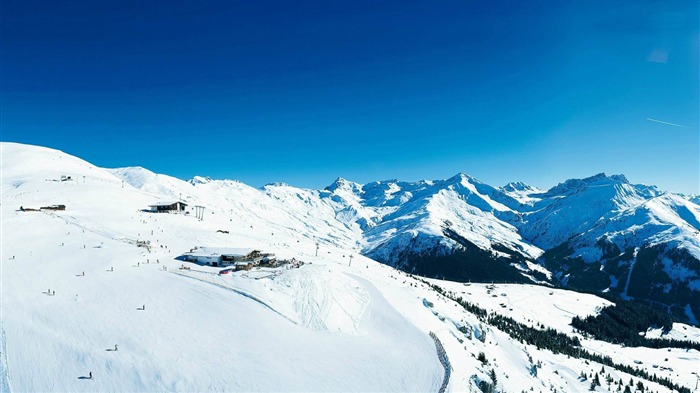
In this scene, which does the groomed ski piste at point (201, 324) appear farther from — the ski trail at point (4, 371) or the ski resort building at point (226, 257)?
the ski resort building at point (226, 257)

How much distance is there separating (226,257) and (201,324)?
17.7 m

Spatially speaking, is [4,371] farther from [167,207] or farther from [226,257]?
[167,207]

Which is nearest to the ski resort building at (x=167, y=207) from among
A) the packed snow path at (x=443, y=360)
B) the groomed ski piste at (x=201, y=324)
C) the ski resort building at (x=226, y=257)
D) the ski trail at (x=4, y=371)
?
the groomed ski piste at (x=201, y=324)

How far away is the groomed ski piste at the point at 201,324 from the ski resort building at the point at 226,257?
2211 millimetres

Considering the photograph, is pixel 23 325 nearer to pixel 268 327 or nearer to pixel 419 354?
pixel 268 327

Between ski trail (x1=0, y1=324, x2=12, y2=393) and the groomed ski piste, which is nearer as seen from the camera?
ski trail (x1=0, y1=324, x2=12, y2=393)

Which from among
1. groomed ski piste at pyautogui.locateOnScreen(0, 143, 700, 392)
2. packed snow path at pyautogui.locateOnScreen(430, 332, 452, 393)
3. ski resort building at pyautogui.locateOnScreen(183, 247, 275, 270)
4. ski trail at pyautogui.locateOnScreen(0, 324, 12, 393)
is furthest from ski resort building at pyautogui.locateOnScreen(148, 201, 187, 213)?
packed snow path at pyautogui.locateOnScreen(430, 332, 452, 393)

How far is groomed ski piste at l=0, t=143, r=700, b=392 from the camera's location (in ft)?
100

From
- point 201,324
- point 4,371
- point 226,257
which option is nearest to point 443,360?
point 201,324

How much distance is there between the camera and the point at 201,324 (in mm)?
37500

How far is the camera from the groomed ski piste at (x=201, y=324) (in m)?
30.6

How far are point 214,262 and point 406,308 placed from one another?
2904 cm

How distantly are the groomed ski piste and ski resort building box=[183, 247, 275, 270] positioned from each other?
7.25ft

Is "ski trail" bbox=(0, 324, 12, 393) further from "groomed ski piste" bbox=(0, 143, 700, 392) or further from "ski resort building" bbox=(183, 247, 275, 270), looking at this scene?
"ski resort building" bbox=(183, 247, 275, 270)
